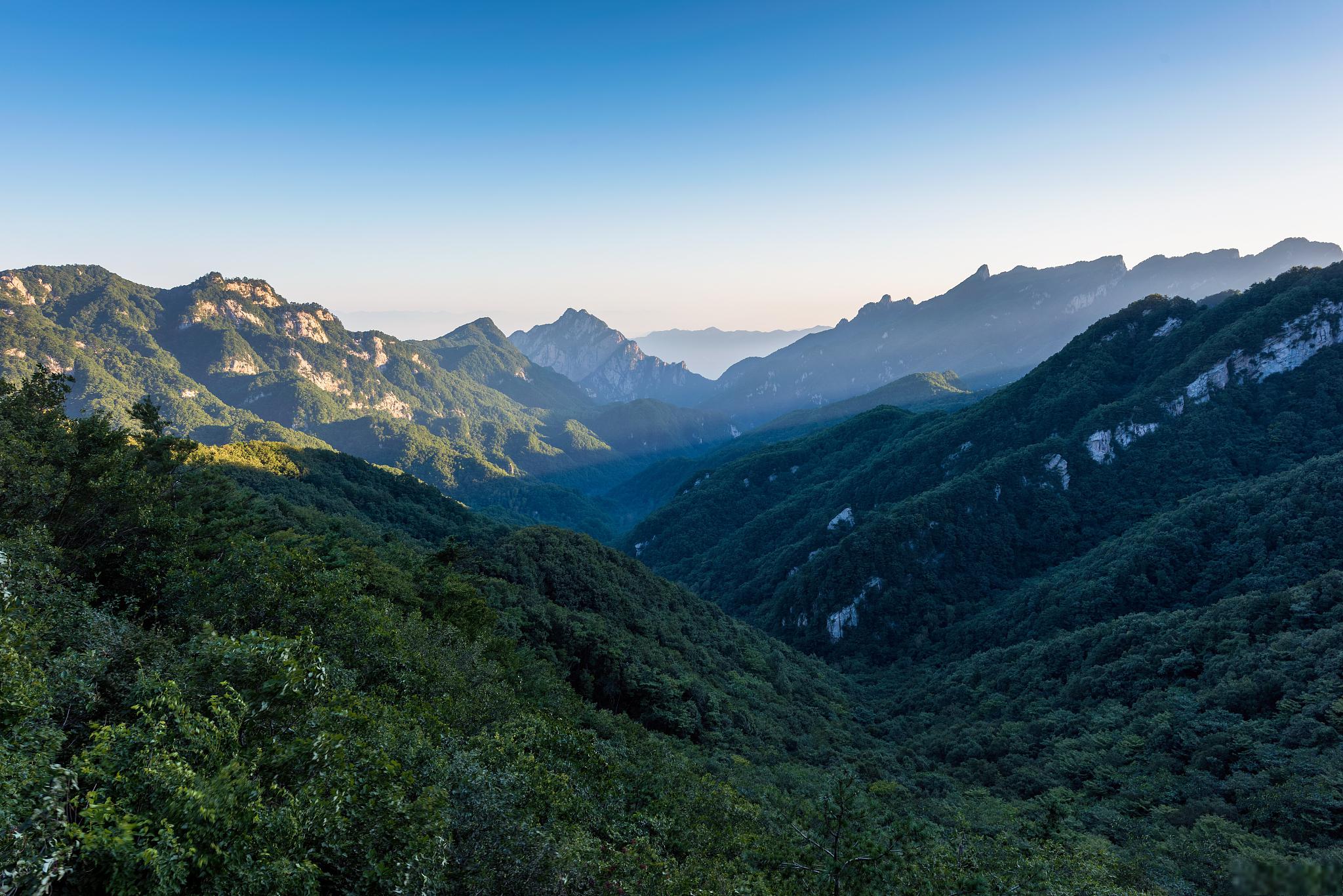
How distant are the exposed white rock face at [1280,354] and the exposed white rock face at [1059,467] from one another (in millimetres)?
27833

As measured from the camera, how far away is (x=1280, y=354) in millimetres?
129375

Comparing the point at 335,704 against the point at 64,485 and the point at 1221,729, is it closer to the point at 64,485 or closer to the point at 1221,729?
the point at 64,485

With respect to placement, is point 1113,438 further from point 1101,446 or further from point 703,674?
point 703,674

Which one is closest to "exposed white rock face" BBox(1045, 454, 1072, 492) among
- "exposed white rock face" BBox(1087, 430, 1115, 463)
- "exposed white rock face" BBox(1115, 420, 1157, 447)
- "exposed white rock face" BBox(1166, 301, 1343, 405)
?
"exposed white rock face" BBox(1087, 430, 1115, 463)

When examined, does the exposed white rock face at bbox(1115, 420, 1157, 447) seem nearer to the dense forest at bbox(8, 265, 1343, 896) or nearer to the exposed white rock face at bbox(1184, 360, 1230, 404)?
the dense forest at bbox(8, 265, 1343, 896)

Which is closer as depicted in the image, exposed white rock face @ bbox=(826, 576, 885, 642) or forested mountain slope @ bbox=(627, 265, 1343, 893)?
forested mountain slope @ bbox=(627, 265, 1343, 893)

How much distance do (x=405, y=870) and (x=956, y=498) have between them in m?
159

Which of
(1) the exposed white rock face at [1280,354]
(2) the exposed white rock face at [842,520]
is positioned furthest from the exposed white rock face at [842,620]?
(1) the exposed white rock face at [1280,354]

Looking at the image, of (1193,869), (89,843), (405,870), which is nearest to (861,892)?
(405,870)

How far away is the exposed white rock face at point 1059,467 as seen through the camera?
467 ft

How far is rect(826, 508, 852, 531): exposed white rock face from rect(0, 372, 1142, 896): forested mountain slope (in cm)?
10616

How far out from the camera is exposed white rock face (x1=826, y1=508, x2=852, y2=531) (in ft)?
557

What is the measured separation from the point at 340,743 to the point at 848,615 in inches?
5442

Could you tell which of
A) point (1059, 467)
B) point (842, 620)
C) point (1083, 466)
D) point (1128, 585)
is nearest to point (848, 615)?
point (842, 620)
